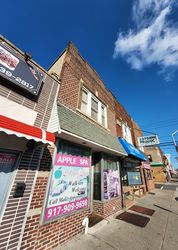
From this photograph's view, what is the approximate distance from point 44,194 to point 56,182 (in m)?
0.52

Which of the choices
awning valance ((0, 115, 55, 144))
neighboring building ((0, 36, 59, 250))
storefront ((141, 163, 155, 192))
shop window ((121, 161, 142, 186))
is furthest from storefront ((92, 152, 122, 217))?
storefront ((141, 163, 155, 192))

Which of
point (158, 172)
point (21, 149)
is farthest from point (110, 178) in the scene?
point (158, 172)

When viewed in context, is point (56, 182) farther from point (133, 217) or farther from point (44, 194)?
point (133, 217)

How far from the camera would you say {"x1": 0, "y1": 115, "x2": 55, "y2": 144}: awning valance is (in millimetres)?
2734

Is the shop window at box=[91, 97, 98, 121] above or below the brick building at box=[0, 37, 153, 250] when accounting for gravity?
above

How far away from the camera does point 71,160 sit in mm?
4969

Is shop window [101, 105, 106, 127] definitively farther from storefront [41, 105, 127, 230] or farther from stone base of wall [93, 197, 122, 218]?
stone base of wall [93, 197, 122, 218]

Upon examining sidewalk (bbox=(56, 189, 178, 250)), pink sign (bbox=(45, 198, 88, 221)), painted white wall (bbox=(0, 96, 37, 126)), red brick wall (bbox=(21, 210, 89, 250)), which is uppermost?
painted white wall (bbox=(0, 96, 37, 126))

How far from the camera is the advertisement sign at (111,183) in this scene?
6.45 meters

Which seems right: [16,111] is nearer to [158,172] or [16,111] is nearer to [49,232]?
[49,232]

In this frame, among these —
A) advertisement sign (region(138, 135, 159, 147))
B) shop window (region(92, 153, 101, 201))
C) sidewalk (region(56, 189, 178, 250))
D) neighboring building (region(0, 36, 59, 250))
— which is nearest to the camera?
neighboring building (region(0, 36, 59, 250))

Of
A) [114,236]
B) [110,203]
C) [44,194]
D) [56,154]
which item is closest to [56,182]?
[44,194]

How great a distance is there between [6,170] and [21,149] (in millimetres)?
629

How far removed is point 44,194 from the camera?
12.5ft
